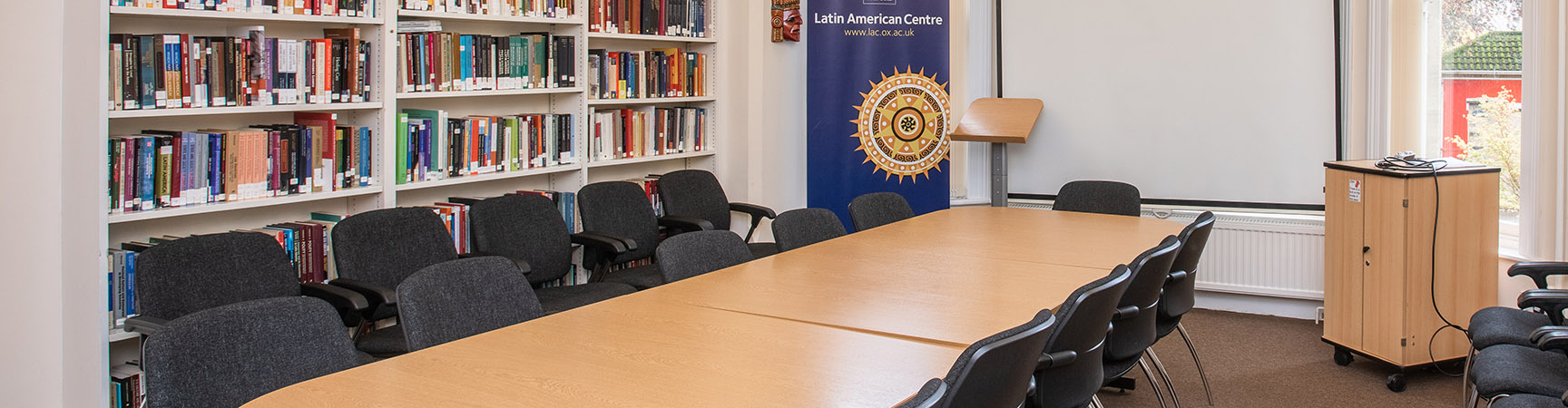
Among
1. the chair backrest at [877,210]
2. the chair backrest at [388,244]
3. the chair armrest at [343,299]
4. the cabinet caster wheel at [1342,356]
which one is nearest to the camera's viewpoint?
the chair armrest at [343,299]

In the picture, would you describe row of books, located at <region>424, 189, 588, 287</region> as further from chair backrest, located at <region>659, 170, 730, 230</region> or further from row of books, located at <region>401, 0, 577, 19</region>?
row of books, located at <region>401, 0, 577, 19</region>

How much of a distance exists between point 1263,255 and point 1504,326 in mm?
2475

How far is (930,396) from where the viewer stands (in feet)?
6.43

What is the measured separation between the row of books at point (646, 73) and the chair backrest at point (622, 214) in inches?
21.2

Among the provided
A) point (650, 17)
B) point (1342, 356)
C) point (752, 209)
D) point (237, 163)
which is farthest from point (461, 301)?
point (1342, 356)

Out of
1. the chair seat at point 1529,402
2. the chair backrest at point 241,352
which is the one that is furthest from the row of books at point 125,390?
the chair seat at point 1529,402

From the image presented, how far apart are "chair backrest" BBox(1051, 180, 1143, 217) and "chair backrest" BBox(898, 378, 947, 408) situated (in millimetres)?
3930

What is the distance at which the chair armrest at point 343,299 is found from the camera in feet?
12.4

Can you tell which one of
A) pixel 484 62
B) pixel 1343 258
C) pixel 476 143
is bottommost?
pixel 1343 258

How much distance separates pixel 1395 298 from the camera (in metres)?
4.82

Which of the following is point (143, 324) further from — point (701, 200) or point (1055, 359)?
point (701, 200)

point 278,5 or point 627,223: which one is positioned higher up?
point 278,5

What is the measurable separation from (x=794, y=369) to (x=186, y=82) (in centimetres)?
247

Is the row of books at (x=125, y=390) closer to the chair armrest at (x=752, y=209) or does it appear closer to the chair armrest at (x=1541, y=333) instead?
the chair armrest at (x=752, y=209)
